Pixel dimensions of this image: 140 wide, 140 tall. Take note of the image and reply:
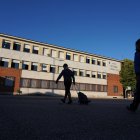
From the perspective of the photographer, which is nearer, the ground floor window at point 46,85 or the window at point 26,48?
the ground floor window at point 46,85

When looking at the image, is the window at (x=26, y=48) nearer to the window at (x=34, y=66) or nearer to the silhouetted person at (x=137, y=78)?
the window at (x=34, y=66)

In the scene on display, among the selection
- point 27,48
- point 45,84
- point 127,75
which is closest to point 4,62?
point 27,48

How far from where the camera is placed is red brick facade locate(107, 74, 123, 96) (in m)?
59.5

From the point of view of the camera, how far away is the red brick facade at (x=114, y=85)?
59531 mm

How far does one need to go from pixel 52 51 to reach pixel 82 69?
28.1 feet

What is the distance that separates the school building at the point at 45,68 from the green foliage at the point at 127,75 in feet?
10.8

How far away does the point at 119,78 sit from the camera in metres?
61.7

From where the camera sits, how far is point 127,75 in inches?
2244

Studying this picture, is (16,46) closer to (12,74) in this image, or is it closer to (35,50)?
(35,50)

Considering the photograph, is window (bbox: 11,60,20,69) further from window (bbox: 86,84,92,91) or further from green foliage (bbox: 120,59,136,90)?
green foliage (bbox: 120,59,136,90)

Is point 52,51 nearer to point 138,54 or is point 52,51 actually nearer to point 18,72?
point 18,72

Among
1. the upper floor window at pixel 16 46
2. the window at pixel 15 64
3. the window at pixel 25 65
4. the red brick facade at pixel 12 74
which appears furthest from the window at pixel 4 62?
the window at pixel 25 65

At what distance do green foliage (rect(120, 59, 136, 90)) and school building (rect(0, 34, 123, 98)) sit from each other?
129 inches

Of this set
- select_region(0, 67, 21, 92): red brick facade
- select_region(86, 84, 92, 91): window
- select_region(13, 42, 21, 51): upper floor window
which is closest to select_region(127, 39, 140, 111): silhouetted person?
select_region(0, 67, 21, 92): red brick facade
